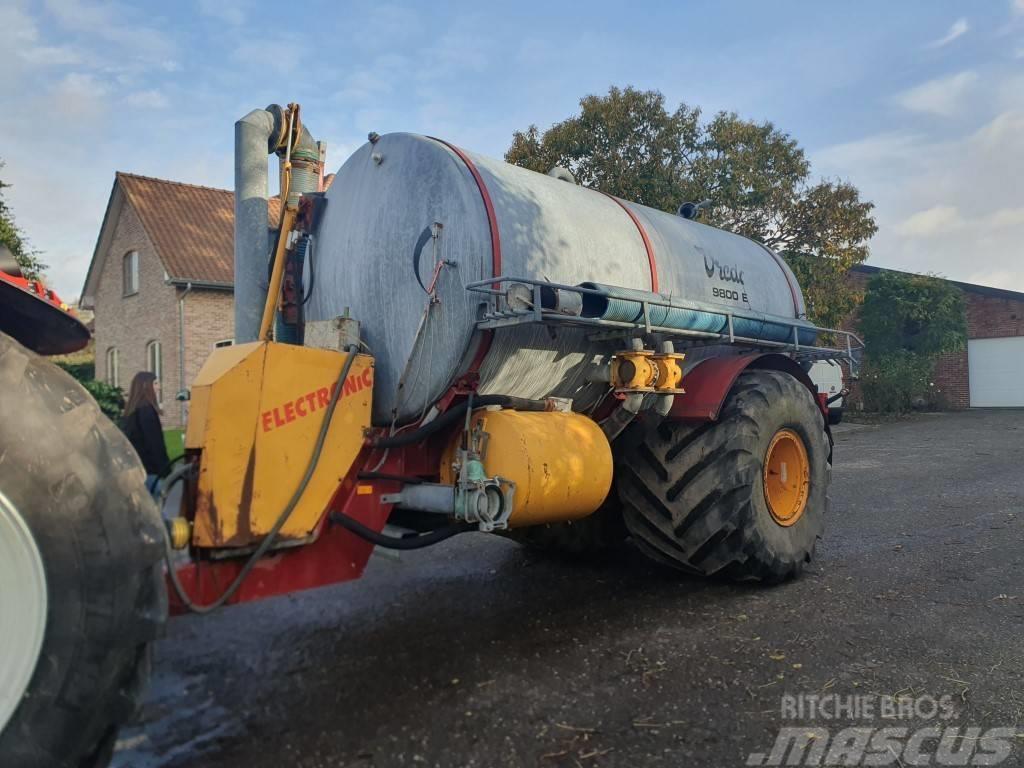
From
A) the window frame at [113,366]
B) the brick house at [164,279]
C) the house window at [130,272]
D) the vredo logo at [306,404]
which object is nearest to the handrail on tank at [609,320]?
the vredo logo at [306,404]

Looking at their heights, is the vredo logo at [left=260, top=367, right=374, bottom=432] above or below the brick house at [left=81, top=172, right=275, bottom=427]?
below

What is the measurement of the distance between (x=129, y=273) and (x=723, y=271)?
62.4 feet

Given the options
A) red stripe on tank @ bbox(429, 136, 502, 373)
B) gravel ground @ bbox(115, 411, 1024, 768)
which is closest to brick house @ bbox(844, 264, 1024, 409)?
gravel ground @ bbox(115, 411, 1024, 768)

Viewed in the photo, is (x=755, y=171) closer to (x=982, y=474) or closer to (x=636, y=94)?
(x=636, y=94)

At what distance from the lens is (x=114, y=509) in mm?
2252

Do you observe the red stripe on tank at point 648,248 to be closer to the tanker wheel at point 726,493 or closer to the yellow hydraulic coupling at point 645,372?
the yellow hydraulic coupling at point 645,372

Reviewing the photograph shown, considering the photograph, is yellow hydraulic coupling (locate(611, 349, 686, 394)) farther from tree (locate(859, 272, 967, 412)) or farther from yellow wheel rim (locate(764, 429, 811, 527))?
tree (locate(859, 272, 967, 412))

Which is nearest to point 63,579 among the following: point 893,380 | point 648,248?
point 648,248

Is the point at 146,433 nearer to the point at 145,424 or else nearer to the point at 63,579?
the point at 145,424

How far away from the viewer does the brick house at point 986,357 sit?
2419 centimetres

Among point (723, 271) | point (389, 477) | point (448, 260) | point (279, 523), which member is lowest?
point (279, 523)

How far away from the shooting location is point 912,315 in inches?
842

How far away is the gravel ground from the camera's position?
305cm

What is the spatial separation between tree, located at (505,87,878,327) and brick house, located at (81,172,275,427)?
707cm
